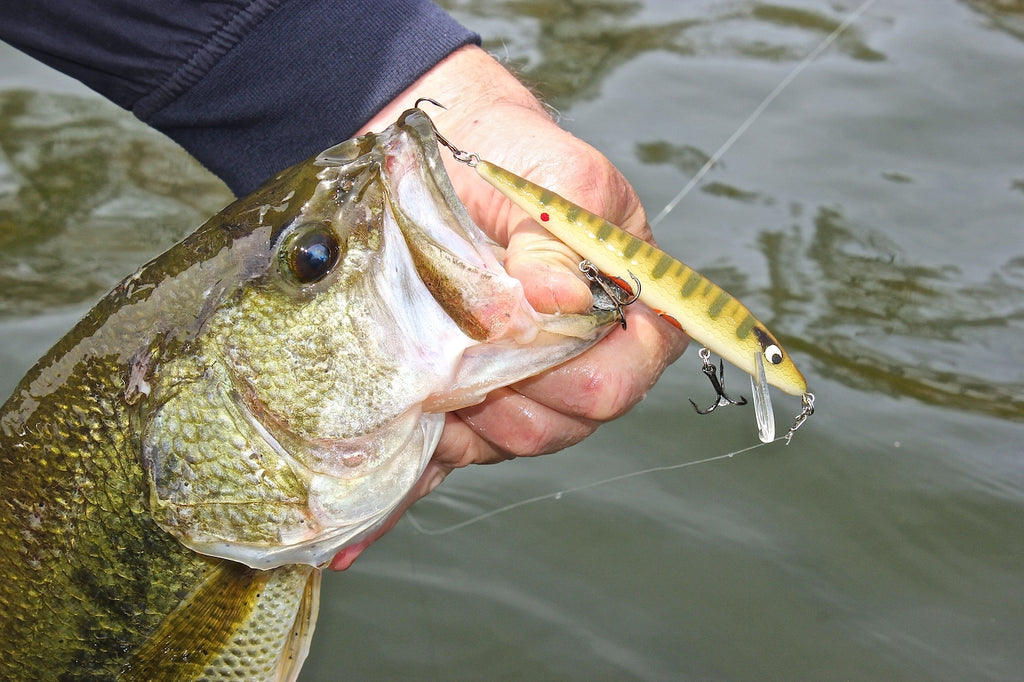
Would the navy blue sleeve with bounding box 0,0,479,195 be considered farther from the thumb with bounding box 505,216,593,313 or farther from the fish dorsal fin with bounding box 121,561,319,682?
the fish dorsal fin with bounding box 121,561,319,682

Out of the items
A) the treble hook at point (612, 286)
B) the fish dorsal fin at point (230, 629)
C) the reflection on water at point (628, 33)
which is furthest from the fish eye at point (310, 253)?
the reflection on water at point (628, 33)

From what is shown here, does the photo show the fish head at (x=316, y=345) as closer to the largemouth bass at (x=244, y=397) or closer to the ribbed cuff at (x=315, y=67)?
the largemouth bass at (x=244, y=397)

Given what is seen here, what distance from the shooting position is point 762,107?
523cm

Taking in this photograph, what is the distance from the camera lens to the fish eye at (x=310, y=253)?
71.7 inches

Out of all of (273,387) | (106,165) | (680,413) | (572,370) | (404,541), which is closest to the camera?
(273,387)

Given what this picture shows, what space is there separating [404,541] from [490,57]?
60.2 inches

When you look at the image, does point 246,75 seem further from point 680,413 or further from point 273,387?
point 680,413

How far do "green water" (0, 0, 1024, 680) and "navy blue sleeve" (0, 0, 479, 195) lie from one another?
0.88 m

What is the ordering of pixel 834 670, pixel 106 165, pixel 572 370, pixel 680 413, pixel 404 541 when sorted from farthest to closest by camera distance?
pixel 106 165 < pixel 680 413 < pixel 404 541 < pixel 834 670 < pixel 572 370

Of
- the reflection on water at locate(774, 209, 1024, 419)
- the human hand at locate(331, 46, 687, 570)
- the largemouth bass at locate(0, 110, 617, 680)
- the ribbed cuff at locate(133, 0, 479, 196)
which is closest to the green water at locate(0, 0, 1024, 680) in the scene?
the reflection on water at locate(774, 209, 1024, 419)

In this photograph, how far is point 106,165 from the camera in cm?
495

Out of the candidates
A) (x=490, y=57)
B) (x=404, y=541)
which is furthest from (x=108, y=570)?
(x=490, y=57)

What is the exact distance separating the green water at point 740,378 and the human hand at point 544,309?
0.69 metres

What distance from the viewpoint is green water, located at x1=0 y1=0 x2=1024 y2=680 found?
2893 millimetres
